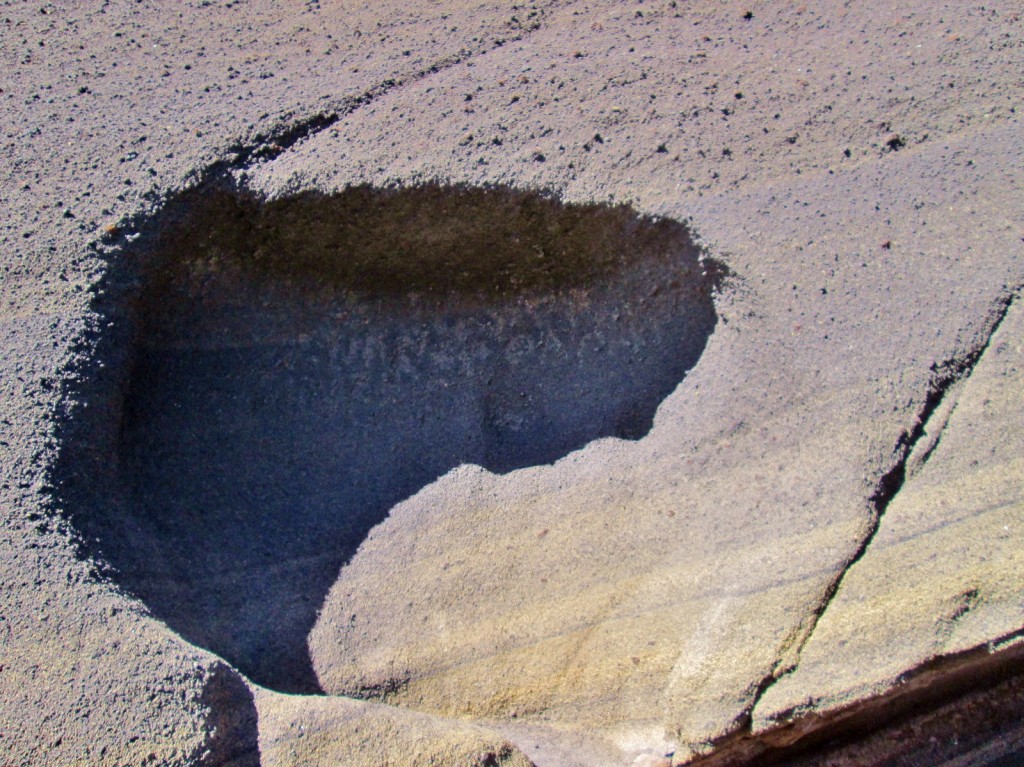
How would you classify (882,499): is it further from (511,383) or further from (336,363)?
(336,363)

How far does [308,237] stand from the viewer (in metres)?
2.98

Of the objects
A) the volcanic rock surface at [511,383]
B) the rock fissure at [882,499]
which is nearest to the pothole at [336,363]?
the volcanic rock surface at [511,383]

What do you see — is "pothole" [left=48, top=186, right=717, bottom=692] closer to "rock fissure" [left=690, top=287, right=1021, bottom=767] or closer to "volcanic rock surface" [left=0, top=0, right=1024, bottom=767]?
"volcanic rock surface" [left=0, top=0, right=1024, bottom=767]

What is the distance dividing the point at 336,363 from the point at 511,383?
0.63 metres

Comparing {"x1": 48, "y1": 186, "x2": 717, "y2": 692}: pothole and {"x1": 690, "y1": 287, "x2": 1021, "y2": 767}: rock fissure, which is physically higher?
{"x1": 48, "y1": 186, "x2": 717, "y2": 692}: pothole

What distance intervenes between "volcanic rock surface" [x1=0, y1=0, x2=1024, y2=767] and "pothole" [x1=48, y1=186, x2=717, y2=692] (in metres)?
0.01

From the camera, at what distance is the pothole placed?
2752 mm

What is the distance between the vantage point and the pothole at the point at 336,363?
2752 mm

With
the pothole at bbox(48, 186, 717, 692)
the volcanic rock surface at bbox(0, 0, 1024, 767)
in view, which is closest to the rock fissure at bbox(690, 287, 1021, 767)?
the volcanic rock surface at bbox(0, 0, 1024, 767)

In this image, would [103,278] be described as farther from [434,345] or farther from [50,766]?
[50,766]

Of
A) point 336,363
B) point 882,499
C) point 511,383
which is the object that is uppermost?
point 336,363

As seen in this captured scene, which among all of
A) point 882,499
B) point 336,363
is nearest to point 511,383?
point 336,363

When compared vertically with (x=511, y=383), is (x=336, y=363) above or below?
above

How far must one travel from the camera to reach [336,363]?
3082 mm
